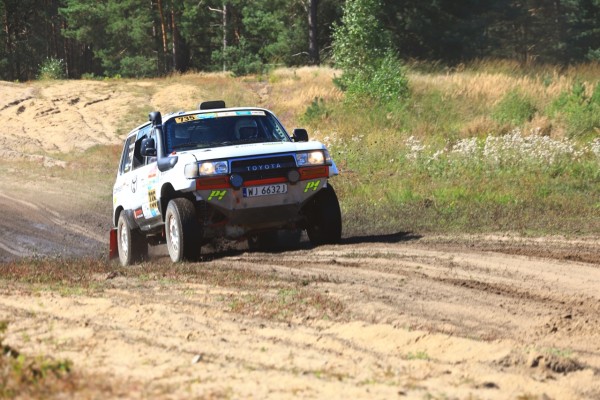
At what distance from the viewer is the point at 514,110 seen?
25844 mm

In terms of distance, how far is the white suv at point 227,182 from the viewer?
38.2 feet

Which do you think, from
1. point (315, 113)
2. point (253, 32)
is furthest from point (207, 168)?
point (253, 32)

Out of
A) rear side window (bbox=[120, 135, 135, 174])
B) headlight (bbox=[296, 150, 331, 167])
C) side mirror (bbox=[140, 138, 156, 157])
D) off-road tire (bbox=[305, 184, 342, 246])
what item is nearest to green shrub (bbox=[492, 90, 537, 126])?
rear side window (bbox=[120, 135, 135, 174])

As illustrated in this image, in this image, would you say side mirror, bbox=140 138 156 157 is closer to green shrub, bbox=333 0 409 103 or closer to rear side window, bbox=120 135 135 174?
rear side window, bbox=120 135 135 174

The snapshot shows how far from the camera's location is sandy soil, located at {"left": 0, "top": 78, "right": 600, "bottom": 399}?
5.51 meters

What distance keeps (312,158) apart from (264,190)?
0.75 m

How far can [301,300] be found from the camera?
799 centimetres

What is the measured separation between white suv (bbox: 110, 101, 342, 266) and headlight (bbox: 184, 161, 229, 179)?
0.04ft

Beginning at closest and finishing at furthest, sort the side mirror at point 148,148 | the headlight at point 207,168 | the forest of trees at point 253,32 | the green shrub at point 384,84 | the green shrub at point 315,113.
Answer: the headlight at point 207,168
the side mirror at point 148,148
the green shrub at point 315,113
the green shrub at point 384,84
the forest of trees at point 253,32

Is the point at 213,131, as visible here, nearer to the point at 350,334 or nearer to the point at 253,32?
the point at 350,334

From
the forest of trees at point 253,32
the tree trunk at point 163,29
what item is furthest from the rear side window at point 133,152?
the tree trunk at point 163,29

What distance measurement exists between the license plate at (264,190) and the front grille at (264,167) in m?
0.11

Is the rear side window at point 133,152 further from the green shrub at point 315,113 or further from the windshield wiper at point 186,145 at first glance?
the green shrub at point 315,113

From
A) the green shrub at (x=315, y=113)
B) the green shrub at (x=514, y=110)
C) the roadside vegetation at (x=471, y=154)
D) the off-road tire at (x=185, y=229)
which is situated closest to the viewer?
the off-road tire at (x=185, y=229)
